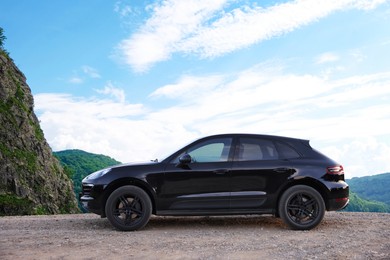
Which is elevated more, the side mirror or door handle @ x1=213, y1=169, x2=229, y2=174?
the side mirror

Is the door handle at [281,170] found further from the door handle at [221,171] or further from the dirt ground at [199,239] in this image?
the dirt ground at [199,239]

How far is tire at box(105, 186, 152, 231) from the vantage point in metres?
8.27

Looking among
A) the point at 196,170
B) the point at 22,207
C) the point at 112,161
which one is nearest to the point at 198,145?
the point at 196,170

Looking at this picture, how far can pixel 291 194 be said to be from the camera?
27.3 ft

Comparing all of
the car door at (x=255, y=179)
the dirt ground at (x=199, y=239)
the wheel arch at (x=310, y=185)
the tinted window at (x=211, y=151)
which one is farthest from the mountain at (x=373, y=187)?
the tinted window at (x=211, y=151)

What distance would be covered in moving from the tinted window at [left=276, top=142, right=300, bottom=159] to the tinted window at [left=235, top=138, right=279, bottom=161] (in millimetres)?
101

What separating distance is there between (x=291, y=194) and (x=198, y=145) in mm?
1873

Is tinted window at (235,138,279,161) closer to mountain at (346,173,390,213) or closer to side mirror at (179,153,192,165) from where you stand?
side mirror at (179,153,192,165)

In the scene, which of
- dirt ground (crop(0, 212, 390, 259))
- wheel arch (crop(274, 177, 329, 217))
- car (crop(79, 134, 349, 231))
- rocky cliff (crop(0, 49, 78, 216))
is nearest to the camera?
dirt ground (crop(0, 212, 390, 259))

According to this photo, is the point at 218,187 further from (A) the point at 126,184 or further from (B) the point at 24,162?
(B) the point at 24,162

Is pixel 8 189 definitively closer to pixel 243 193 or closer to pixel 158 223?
pixel 158 223

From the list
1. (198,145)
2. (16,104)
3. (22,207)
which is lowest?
(22,207)

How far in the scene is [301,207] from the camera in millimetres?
8406

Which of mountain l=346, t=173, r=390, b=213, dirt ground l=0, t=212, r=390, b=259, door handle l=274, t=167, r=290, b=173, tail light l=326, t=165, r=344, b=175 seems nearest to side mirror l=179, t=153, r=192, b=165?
dirt ground l=0, t=212, r=390, b=259
